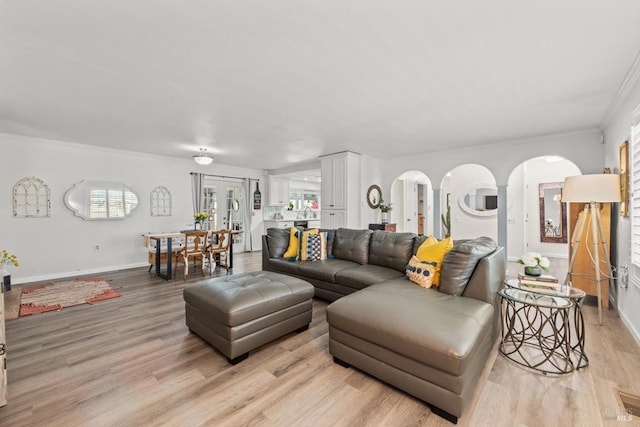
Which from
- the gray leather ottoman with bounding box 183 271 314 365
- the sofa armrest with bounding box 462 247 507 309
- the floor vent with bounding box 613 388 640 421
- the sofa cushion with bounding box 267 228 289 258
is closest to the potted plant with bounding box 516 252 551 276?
the sofa armrest with bounding box 462 247 507 309

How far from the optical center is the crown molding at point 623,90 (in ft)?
8.06

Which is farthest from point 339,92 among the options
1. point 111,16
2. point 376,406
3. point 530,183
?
point 530,183

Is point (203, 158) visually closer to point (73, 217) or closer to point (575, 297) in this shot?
point (73, 217)

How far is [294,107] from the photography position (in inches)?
134

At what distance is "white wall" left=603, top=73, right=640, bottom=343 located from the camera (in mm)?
2588

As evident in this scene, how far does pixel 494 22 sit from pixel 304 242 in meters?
3.13

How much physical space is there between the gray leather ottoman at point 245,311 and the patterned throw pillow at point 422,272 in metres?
1.01

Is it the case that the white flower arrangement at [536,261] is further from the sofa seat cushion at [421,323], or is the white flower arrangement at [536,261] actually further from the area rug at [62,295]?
the area rug at [62,295]

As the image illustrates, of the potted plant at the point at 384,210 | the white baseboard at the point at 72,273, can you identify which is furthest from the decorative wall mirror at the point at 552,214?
the white baseboard at the point at 72,273

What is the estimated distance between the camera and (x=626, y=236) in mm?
2914

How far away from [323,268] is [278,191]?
18.0ft

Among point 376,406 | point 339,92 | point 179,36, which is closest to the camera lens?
point 376,406

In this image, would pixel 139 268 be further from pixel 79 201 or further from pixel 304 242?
pixel 304 242

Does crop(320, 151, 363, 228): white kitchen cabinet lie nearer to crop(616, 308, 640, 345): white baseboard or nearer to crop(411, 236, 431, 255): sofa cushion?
crop(411, 236, 431, 255): sofa cushion
